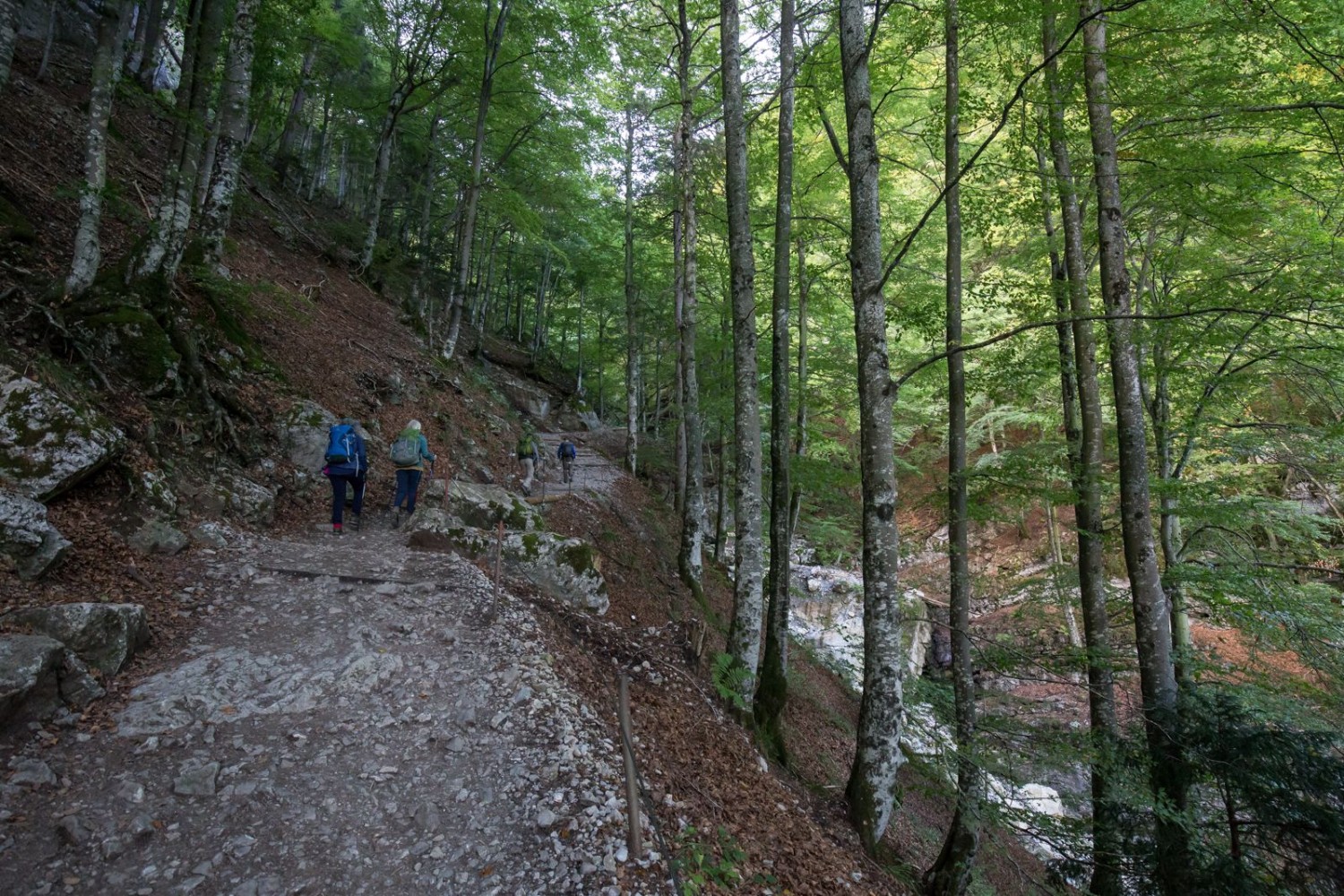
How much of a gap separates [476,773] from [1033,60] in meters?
11.2

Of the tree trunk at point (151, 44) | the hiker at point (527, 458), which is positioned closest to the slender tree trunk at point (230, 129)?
the hiker at point (527, 458)

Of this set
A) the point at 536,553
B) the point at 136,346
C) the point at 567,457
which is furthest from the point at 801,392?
the point at 136,346

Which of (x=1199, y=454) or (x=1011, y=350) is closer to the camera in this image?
(x=1011, y=350)

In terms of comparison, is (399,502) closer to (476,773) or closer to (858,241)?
(476,773)

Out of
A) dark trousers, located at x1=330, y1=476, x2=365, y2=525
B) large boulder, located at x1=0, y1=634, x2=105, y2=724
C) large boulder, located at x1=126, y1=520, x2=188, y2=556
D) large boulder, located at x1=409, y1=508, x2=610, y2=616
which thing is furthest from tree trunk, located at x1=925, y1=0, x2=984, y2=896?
large boulder, located at x1=126, y1=520, x2=188, y2=556

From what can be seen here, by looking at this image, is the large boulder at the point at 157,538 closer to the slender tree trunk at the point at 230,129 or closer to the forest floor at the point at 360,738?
the forest floor at the point at 360,738

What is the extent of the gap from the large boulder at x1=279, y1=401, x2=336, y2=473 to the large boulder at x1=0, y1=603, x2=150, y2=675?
4.75 metres

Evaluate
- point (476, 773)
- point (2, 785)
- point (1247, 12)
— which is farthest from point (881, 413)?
point (2, 785)

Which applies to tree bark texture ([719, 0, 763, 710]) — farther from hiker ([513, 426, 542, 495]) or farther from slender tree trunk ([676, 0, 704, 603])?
hiker ([513, 426, 542, 495])

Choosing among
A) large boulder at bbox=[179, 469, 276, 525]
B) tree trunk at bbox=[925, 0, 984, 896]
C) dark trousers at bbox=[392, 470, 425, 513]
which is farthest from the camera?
dark trousers at bbox=[392, 470, 425, 513]

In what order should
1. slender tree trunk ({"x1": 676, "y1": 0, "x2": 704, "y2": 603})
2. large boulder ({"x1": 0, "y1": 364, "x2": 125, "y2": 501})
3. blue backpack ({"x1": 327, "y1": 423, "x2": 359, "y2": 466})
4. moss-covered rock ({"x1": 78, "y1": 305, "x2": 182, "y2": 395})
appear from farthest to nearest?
slender tree trunk ({"x1": 676, "y1": 0, "x2": 704, "y2": 603}) < blue backpack ({"x1": 327, "y1": 423, "x2": 359, "y2": 466}) < moss-covered rock ({"x1": 78, "y1": 305, "x2": 182, "y2": 395}) < large boulder ({"x1": 0, "y1": 364, "x2": 125, "y2": 501})

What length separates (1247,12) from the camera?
19.1 feet

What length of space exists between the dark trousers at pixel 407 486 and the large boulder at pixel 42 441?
3701 millimetres

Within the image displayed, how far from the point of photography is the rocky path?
3.11 m
